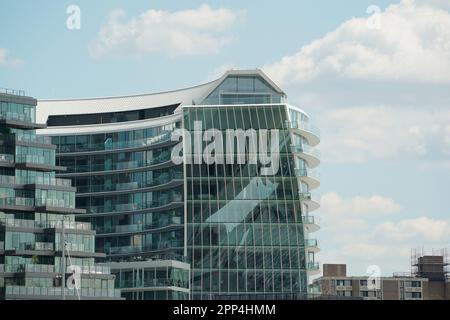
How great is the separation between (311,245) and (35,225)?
40.8 metres

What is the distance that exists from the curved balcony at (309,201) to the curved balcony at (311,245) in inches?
178

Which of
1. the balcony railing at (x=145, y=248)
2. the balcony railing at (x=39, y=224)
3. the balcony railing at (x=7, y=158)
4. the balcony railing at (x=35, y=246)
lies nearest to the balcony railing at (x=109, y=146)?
the balcony railing at (x=145, y=248)

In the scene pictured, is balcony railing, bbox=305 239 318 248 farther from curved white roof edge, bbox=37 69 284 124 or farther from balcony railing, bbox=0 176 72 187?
balcony railing, bbox=0 176 72 187

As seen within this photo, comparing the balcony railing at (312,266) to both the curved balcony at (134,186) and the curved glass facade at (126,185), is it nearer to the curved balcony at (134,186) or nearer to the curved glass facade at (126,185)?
the curved glass facade at (126,185)

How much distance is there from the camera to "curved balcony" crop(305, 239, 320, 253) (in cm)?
15525

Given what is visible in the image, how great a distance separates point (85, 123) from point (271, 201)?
3745 centimetres

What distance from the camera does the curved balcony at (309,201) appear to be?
15438cm

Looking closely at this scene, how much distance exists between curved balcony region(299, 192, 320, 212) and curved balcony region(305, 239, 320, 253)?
4.51 metres

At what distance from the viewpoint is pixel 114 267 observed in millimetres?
148500

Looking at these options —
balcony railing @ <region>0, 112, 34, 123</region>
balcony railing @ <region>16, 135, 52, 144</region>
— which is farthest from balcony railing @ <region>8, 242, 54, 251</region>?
balcony railing @ <region>0, 112, 34, 123</region>

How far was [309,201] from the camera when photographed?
15550 centimetres

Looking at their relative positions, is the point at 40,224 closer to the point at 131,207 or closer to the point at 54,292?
the point at 54,292
